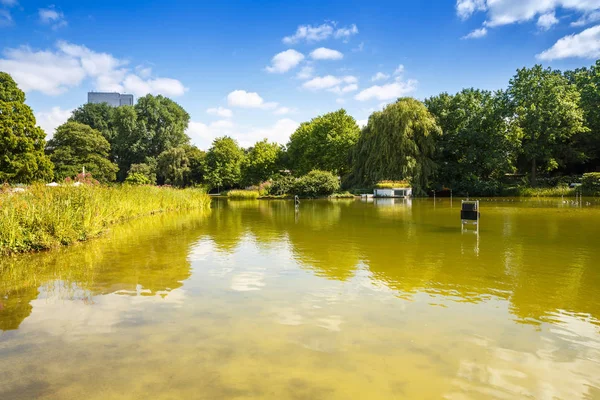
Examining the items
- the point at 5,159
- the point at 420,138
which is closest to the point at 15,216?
the point at 5,159

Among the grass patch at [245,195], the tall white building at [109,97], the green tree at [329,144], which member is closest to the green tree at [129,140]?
the grass patch at [245,195]

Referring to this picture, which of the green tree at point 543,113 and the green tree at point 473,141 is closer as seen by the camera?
the green tree at point 543,113

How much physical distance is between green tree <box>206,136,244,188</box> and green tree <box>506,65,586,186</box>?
35158 millimetres

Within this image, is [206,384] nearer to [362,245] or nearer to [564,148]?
[362,245]

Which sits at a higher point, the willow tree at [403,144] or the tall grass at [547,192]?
the willow tree at [403,144]

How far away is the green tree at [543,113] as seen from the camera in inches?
1480

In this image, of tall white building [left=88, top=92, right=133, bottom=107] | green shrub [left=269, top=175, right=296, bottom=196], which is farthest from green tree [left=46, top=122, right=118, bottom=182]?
tall white building [left=88, top=92, right=133, bottom=107]

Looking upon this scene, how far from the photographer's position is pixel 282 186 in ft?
143

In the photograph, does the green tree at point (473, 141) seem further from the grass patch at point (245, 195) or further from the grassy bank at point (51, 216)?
the grassy bank at point (51, 216)

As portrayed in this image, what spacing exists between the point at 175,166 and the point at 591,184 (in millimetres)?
49738

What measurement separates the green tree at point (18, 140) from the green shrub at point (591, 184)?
158ft

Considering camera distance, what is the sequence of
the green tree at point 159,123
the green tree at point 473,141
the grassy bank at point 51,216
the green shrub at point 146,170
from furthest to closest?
the green tree at point 159,123 < the green shrub at point 146,170 < the green tree at point 473,141 < the grassy bank at point 51,216

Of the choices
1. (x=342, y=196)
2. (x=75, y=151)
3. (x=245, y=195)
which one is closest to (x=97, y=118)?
(x=75, y=151)

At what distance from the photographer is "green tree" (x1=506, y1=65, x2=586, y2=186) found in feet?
123
